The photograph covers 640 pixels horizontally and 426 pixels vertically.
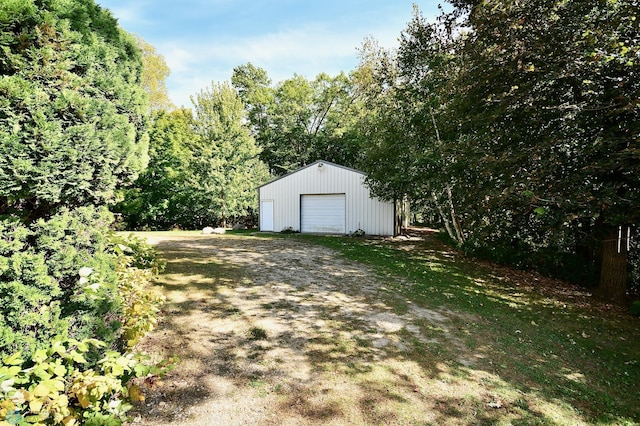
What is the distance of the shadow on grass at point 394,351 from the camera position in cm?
260

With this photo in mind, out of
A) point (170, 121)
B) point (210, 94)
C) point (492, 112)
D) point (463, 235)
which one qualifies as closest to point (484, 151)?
point (492, 112)

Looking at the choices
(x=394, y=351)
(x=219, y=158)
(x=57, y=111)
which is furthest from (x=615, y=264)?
(x=219, y=158)

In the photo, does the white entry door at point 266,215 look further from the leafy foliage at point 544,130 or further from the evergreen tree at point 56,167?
the evergreen tree at point 56,167

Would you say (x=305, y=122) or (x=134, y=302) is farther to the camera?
(x=305, y=122)

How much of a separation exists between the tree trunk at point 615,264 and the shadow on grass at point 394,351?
1.23m

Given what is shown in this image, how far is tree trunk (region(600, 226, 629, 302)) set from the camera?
6.26 m

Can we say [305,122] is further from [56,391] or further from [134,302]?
[56,391]

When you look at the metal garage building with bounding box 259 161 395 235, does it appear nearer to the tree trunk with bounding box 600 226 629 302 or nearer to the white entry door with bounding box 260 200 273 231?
the white entry door with bounding box 260 200 273 231

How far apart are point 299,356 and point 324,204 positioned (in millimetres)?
12007

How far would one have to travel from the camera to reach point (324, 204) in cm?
1509

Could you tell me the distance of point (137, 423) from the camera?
2.22 meters

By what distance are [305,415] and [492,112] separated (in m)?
6.59

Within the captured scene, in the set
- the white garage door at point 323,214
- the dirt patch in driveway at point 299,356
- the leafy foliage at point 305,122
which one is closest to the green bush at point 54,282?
the dirt patch in driveway at point 299,356

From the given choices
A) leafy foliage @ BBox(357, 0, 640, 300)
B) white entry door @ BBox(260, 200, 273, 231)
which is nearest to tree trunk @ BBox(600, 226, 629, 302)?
leafy foliage @ BBox(357, 0, 640, 300)
